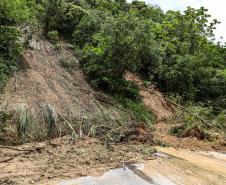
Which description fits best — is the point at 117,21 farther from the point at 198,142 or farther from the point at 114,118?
the point at 198,142

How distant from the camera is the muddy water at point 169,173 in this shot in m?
10.2

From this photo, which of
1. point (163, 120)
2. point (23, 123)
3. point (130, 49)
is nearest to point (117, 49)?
point (130, 49)

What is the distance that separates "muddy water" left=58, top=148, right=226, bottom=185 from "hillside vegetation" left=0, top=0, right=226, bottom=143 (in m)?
4.12

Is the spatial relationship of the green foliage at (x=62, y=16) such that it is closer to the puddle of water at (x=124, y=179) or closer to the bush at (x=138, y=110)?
the bush at (x=138, y=110)

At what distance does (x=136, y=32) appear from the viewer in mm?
19781

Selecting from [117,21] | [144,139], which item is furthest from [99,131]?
[117,21]

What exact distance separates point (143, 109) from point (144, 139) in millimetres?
6171

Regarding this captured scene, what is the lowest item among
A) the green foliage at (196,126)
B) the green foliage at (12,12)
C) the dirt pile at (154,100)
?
the green foliage at (196,126)

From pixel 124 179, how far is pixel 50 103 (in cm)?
682

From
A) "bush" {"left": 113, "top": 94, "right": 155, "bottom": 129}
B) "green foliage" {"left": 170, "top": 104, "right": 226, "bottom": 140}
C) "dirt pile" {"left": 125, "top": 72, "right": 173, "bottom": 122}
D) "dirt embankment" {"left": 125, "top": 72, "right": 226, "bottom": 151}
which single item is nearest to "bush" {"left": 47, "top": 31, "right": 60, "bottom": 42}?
"dirt pile" {"left": 125, "top": 72, "right": 173, "bottom": 122}

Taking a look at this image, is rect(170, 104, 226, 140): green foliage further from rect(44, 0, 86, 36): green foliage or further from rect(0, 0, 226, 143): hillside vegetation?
rect(44, 0, 86, 36): green foliage

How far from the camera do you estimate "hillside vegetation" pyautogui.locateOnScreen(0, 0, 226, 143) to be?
18.8 meters

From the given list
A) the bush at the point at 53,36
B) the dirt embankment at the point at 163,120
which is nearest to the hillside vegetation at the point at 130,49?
the bush at the point at 53,36

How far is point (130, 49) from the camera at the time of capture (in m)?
20.0
